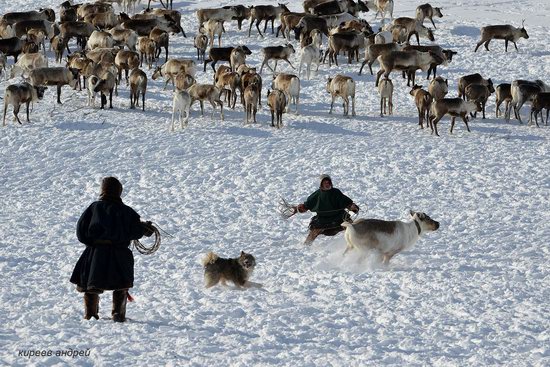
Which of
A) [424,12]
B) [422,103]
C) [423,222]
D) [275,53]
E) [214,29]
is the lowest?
[423,222]

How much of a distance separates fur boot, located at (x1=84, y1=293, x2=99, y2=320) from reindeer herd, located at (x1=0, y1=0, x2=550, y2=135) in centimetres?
1001

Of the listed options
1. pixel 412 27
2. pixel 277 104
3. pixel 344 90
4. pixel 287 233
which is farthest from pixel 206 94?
pixel 412 27

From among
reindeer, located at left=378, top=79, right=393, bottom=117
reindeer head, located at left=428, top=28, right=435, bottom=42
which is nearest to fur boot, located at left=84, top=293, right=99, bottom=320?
reindeer, located at left=378, top=79, right=393, bottom=117

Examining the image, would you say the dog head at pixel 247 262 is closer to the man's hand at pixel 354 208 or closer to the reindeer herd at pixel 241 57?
the man's hand at pixel 354 208

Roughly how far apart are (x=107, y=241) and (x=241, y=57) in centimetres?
1499

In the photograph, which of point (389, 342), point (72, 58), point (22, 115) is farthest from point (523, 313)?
point (72, 58)

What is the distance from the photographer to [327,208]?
11.9m

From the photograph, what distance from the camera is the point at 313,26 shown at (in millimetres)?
26562

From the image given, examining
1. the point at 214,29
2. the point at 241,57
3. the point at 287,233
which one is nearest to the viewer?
the point at 287,233

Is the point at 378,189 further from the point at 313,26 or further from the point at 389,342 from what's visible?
the point at 313,26

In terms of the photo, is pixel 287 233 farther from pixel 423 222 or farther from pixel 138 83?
pixel 138 83

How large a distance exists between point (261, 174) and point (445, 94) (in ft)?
18.8

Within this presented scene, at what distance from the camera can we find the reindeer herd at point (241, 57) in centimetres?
1912

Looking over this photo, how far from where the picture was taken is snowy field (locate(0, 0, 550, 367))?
821 centimetres
